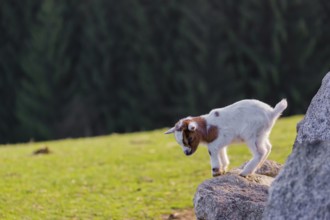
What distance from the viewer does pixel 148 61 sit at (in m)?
42.2

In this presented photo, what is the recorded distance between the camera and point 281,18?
4016cm

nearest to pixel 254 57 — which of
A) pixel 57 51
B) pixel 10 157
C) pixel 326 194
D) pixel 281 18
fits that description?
pixel 281 18

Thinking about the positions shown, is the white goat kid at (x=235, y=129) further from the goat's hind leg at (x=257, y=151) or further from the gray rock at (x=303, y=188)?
the gray rock at (x=303, y=188)

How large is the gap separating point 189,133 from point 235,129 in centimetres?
61

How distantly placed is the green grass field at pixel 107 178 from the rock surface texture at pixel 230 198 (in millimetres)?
2451

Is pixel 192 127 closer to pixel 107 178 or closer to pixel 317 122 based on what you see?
pixel 317 122

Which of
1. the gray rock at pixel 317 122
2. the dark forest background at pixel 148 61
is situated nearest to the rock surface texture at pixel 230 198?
the gray rock at pixel 317 122

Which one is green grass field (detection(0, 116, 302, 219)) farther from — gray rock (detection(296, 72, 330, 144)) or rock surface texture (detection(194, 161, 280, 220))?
gray rock (detection(296, 72, 330, 144))

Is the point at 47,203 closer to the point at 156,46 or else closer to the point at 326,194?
the point at 326,194

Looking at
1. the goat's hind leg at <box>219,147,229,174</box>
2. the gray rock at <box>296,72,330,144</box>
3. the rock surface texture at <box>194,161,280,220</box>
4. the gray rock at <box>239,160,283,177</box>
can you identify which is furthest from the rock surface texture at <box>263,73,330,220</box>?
the gray rock at <box>239,160,283,177</box>

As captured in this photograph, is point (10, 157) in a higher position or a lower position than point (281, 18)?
lower

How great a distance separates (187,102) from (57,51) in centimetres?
814

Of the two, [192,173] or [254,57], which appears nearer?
[192,173]

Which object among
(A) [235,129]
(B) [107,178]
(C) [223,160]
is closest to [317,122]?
(A) [235,129]
